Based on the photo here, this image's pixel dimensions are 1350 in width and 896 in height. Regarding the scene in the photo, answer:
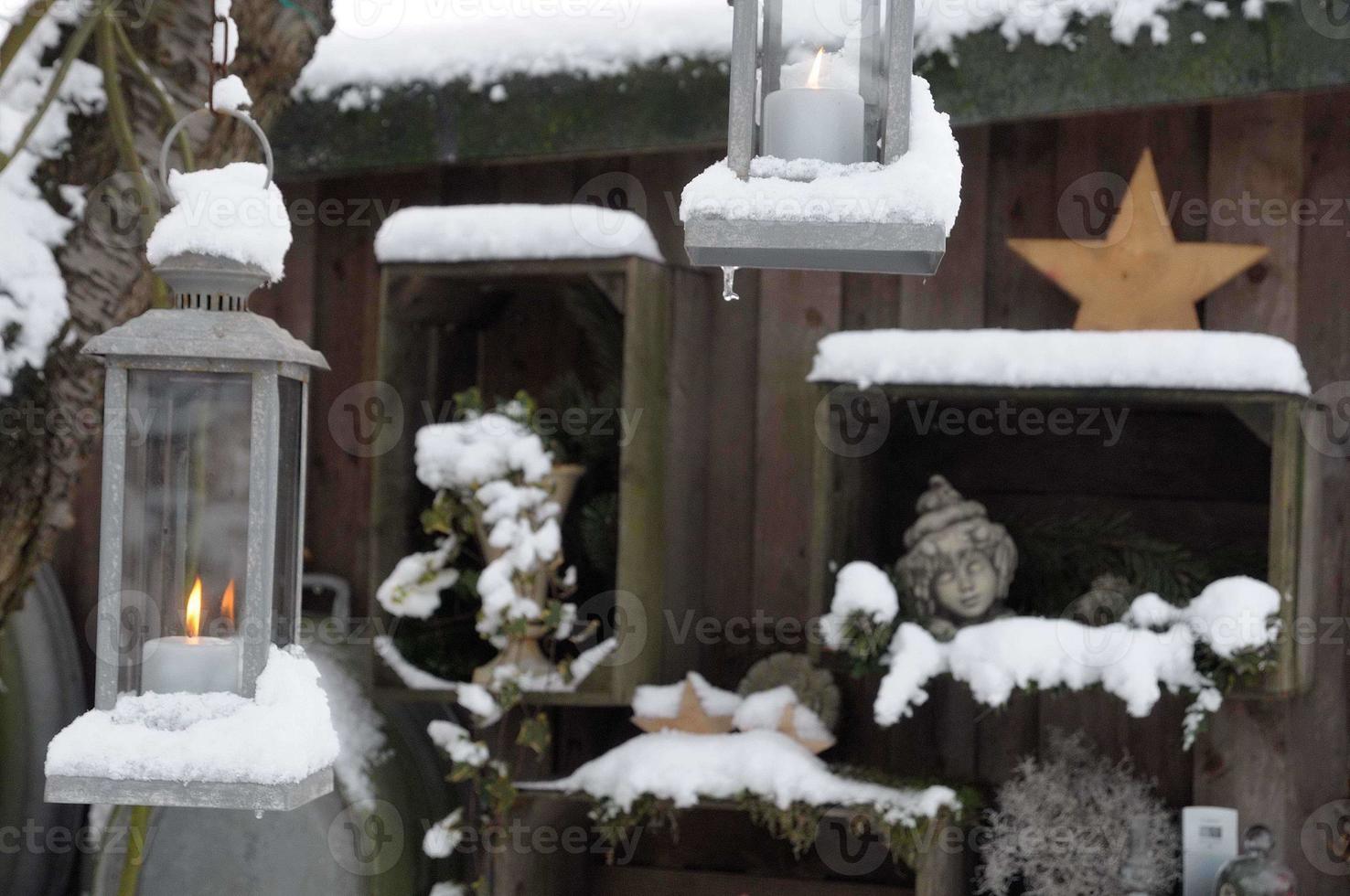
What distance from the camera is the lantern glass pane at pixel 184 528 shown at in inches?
52.0

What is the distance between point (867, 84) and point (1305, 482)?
1317 mm

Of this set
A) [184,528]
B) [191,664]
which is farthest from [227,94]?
[191,664]

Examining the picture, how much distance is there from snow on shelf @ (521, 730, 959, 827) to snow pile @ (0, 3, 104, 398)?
1.02 m

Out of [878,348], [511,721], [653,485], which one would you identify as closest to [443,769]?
[511,721]

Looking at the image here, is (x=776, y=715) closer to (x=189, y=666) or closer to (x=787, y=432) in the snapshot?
(x=787, y=432)

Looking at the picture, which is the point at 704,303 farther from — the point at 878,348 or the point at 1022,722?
the point at 1022,722

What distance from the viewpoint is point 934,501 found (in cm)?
237

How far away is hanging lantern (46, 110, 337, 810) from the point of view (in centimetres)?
126

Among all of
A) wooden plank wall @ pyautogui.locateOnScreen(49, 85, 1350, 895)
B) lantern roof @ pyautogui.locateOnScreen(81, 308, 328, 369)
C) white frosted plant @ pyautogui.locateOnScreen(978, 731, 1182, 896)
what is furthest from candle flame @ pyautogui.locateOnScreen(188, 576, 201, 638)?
white frosted plant @ pyautogui.locateOnScreen(978, 731, 1182, 896)

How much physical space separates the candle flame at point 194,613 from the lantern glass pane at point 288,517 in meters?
0.07

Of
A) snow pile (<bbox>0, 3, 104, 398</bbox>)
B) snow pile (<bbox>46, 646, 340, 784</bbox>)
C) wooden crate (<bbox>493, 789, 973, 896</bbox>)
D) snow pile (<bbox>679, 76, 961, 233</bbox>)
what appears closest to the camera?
snow pile (<bbox>679, 76, 961, 233</bbox>)

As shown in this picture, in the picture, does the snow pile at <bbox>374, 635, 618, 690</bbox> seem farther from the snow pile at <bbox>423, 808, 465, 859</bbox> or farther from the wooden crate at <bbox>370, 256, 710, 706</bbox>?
the snow pile at <bbox>423, 808, 465, 859</bbox>

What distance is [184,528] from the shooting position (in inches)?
53.8

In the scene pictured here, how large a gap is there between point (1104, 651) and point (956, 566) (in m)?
0.26
